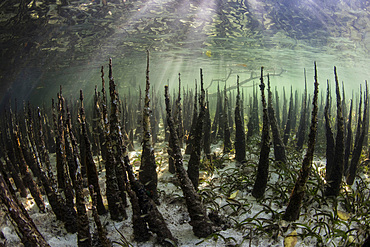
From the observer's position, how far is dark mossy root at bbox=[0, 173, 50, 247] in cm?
190

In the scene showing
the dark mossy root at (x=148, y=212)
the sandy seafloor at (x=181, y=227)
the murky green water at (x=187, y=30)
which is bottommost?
the sandy seafloor at (x=181, y=227)

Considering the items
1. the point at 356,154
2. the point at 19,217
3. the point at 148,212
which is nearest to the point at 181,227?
the point at 148,212

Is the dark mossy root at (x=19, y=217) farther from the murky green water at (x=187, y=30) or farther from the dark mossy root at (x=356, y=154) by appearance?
the murky green water at (x=187, y=30)

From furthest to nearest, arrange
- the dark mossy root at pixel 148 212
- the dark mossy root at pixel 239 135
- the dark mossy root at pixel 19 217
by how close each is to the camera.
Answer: the dark mossy root at pixel 239 135 < the dark mossy root at pixel 148 212 < the dark mossy root at pixel 19 217

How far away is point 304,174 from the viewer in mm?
2652

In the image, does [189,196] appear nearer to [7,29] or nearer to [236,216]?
[236,216]

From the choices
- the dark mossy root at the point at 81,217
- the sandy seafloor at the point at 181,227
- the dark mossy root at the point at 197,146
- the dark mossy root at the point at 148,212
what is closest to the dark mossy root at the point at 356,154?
the sandy seafloor at the point at 181,227

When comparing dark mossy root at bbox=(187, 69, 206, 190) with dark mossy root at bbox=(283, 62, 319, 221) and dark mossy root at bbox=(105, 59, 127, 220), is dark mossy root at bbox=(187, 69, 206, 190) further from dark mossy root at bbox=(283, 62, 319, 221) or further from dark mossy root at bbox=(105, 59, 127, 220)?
dark mossy root at bbox=(283, 62, 319, 221)

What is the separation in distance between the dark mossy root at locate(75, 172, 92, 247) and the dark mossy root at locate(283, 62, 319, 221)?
2.69 metres

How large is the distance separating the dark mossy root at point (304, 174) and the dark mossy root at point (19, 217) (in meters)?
3.05

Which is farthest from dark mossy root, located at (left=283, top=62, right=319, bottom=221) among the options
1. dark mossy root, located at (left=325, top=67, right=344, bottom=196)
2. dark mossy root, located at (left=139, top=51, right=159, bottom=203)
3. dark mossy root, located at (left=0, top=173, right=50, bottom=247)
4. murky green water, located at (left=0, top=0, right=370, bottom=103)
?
murky green water, located at (left=0, top=0, right=370, bottom=103)

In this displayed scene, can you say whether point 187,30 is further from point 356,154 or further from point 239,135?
point 356,154

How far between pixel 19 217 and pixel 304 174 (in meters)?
3.19

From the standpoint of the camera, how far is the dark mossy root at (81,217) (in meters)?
2.40
